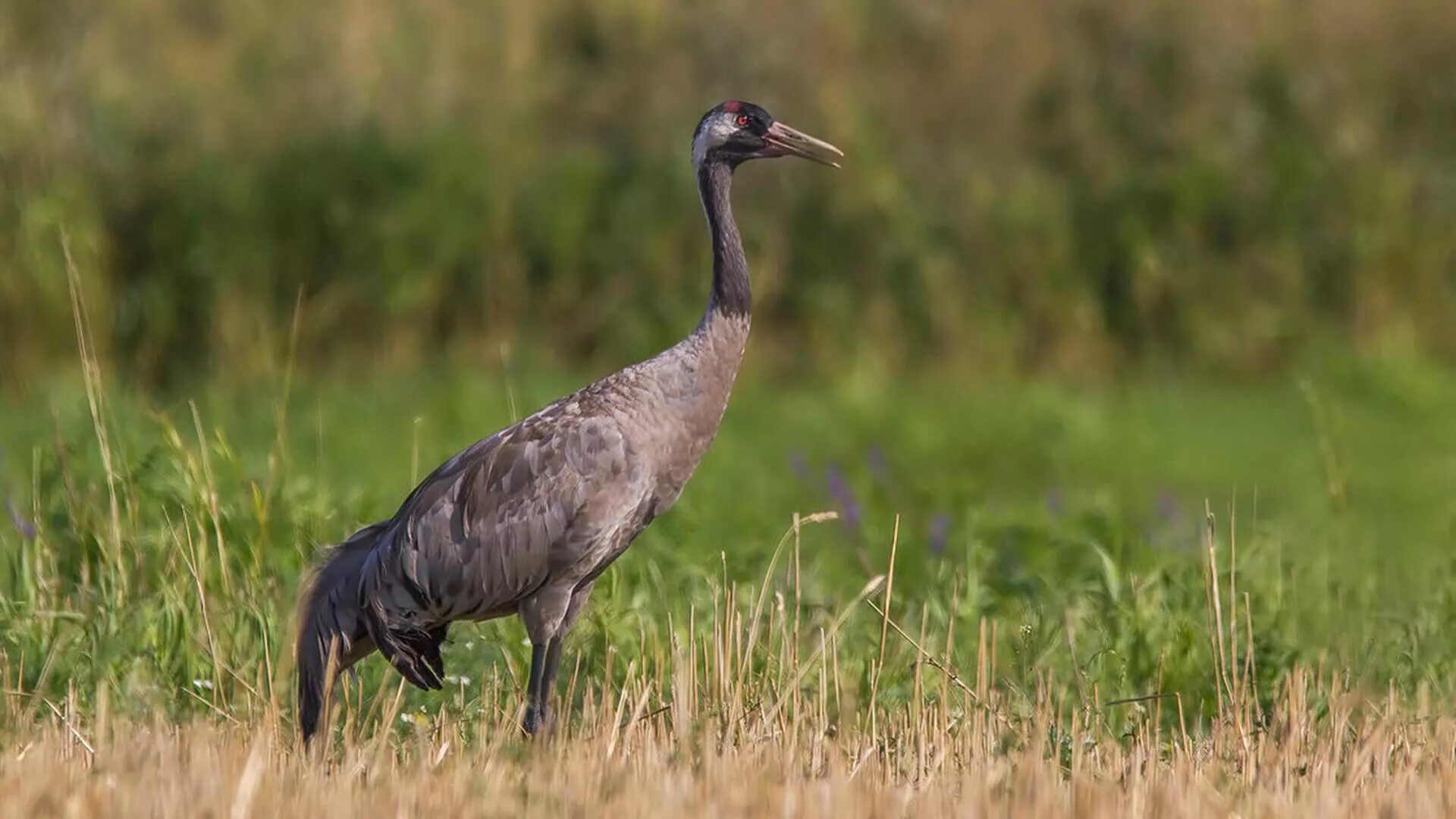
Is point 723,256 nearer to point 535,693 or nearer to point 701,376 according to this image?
point 701,376

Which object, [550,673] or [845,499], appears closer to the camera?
[550,673]

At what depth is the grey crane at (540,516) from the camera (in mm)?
6160

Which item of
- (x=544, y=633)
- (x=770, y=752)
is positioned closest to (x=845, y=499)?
(x=544, y=633)

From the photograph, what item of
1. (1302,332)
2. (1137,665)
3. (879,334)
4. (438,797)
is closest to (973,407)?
(879,334)

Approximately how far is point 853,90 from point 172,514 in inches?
292

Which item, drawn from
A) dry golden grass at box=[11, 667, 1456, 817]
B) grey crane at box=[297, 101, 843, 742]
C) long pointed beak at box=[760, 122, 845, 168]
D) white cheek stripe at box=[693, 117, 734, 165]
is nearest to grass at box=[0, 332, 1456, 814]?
dry golden grass at box=[11, 667, 1456, 817]

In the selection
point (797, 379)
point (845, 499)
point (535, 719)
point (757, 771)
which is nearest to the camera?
point (757, 771)

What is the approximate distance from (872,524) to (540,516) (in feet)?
10.3

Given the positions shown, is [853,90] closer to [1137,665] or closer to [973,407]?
[973,407]

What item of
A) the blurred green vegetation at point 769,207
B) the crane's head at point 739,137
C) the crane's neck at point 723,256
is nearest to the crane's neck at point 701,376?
the crane's neck at point 723,256

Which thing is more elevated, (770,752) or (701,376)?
(701,376)

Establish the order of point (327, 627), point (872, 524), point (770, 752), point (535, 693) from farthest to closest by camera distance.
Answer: point (872, 524) < point (327, 627) < point (535, 693) < point (770, 752)

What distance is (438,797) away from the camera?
4.85m

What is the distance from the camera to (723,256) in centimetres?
634
